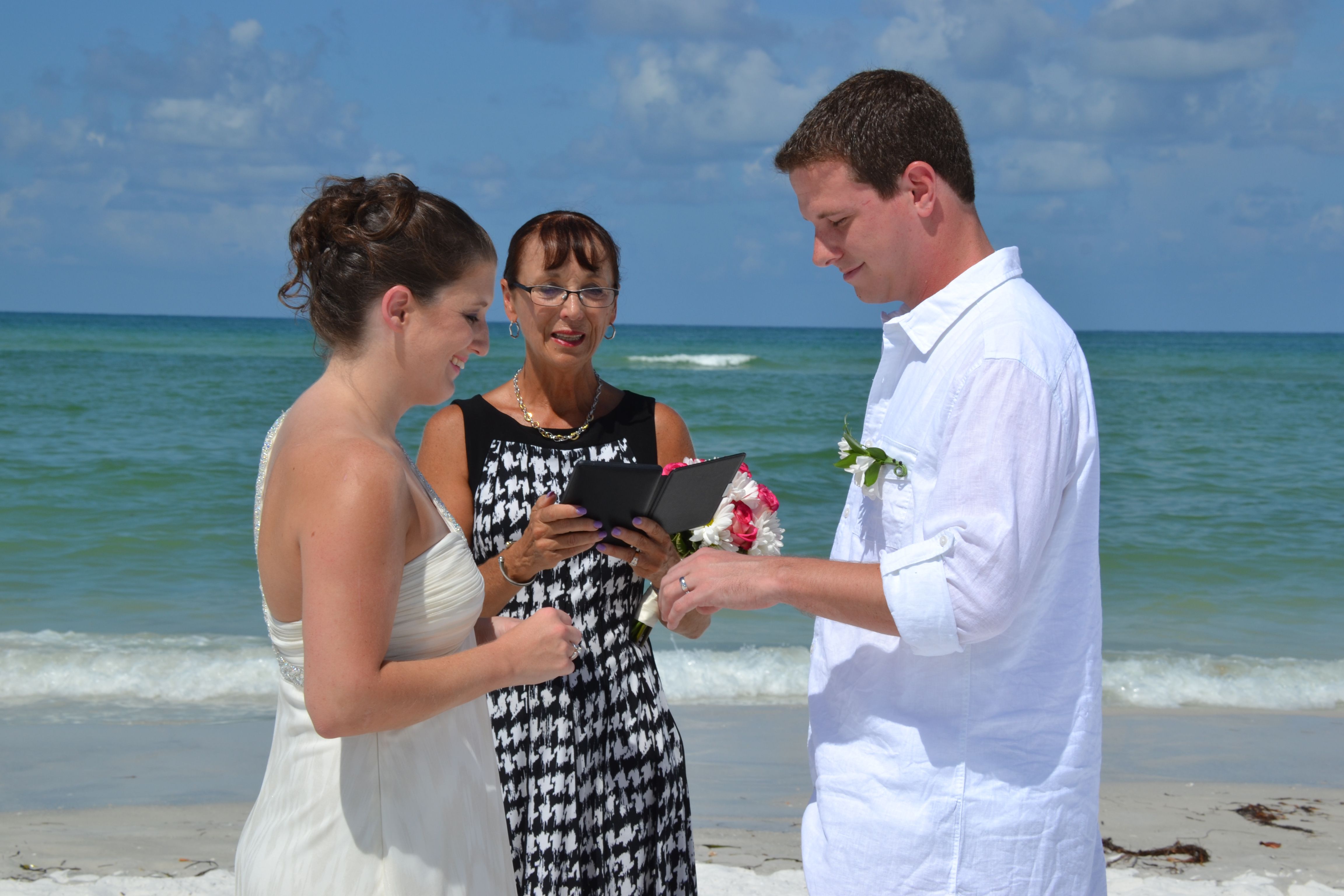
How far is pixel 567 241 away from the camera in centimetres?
338

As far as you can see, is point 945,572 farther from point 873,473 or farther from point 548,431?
point 548,431

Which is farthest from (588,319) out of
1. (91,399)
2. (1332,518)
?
(91,399)

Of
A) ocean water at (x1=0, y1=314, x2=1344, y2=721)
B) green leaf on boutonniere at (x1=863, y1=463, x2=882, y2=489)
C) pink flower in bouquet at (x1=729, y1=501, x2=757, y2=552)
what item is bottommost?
ocean water at (x1=0, y1=314, x2=1344, y2=721)

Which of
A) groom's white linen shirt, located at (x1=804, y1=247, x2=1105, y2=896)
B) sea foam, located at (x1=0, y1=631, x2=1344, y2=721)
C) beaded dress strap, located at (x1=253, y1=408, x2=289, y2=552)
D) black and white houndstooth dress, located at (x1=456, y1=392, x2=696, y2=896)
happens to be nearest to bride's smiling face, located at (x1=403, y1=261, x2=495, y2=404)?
beaded dress strap, located at (x1=253, y1=408, x2=289, y2=552)

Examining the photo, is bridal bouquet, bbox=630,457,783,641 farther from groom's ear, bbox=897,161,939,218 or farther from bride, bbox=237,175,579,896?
groom's ear, bbox=897,161,939,218

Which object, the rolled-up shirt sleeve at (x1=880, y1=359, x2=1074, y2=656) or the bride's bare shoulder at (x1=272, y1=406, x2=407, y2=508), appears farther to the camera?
the bride's bare shoulder at (x1=272, y1=406, x2=407, y2=508)

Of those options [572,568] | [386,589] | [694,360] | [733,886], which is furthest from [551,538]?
[694,360]

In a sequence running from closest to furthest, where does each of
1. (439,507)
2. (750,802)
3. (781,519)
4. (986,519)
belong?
(986,519)
(439,507)
(750,802)
(781,519)

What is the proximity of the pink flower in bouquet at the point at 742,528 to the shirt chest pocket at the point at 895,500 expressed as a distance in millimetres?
774

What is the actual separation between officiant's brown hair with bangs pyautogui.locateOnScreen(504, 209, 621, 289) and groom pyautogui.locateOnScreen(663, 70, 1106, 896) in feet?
4.03

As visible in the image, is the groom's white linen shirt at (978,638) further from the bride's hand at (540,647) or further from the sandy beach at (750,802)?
the sandy beach at (750,802)

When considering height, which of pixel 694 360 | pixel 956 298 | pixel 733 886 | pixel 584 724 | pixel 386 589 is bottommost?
pixel 733 886

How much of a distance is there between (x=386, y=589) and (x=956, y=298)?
3.82 feet

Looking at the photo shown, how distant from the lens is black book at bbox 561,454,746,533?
2693 mm
